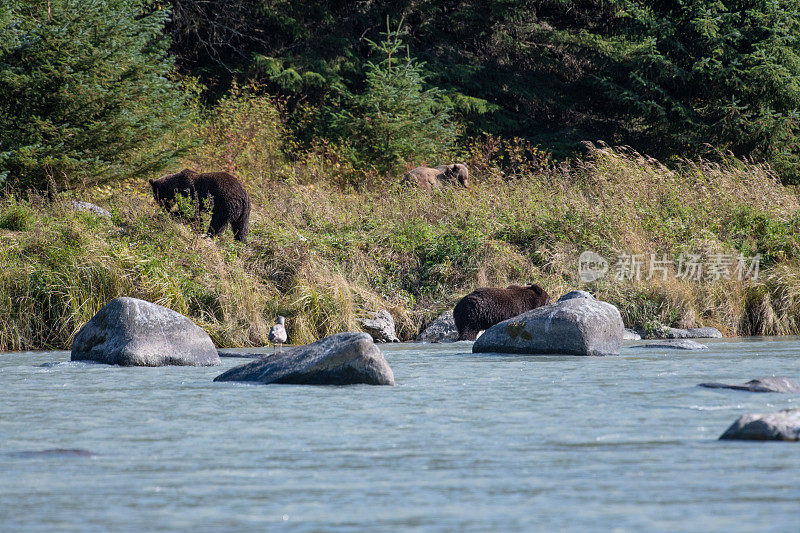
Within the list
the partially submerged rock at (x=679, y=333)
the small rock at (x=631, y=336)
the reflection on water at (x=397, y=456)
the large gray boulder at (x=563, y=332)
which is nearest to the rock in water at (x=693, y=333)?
the partially submerged rock at (x=679, y=333)

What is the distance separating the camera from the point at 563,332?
1070 cm

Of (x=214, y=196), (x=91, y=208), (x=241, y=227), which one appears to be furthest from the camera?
(x=91, y=208)

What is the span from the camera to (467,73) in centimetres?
2898

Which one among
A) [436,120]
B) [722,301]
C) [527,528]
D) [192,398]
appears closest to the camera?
[527,528]

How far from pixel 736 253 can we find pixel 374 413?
1043 centimetres

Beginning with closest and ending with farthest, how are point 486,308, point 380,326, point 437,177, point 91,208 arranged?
point 486,308
point 380,326
point 91,208
point 437,177

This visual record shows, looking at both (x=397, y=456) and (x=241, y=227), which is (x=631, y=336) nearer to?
(x=241, y=227)

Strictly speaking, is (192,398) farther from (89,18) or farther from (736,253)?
(89,18)

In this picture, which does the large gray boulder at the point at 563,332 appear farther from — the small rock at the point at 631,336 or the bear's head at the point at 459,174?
the bear's head at the point at 459,174

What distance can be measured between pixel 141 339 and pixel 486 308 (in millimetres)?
4705

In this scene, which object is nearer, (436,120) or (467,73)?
(436,120)

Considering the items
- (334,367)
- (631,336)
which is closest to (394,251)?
(631,336)

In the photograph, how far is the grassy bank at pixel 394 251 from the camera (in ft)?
42.4

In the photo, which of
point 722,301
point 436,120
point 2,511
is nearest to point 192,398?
point 2,511
